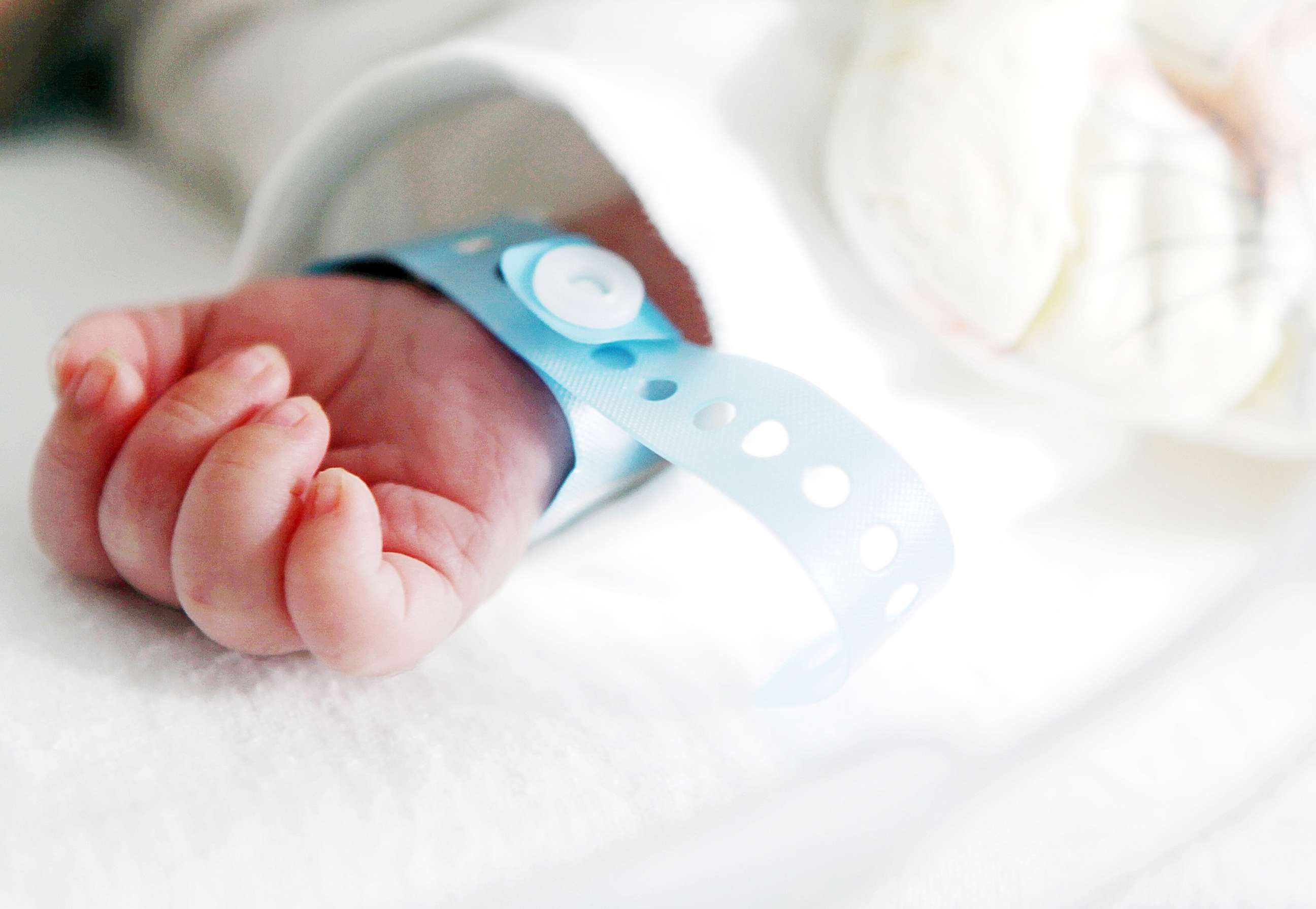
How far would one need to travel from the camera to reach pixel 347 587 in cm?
28

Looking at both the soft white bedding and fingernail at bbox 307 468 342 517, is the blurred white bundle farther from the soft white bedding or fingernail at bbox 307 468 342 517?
fingernail at bbox 307 468 342 517

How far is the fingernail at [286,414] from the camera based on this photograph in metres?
0.30

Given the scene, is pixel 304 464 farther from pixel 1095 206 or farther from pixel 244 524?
pixel 1095 206

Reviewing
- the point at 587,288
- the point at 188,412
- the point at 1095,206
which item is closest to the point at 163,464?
the point at 188,412

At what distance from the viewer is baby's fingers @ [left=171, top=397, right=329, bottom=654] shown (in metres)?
0.28

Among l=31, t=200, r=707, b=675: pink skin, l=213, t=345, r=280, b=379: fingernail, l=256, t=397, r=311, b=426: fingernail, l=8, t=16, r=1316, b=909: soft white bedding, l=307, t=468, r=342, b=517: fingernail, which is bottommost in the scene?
l=8, t=16, r=1316, b=909: soft white bedding

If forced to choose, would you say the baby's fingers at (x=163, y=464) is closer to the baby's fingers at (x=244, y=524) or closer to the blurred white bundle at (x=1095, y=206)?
the baby's fingers at (x=244, y=524)

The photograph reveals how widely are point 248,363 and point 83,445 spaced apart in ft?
0.17

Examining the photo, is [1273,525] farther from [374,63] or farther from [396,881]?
Result: [374,63]

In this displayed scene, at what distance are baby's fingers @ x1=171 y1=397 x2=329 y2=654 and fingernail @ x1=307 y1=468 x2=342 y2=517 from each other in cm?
1

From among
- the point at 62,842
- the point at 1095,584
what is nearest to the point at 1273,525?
the point at 1095,584

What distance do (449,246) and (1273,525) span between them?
15.7 inches

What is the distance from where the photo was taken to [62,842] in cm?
25

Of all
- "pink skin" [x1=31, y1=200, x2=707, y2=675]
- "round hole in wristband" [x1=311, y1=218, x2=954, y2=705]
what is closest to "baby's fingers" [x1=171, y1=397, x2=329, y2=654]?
"pink skin" [x1=31, y1=200, x2=707, y2=675]
